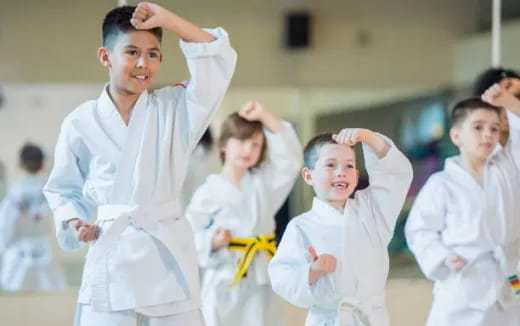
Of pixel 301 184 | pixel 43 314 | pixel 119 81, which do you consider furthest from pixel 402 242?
pixel 119 81

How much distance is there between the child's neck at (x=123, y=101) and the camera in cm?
277

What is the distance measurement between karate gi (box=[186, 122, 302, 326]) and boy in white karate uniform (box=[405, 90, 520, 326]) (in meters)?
0.63

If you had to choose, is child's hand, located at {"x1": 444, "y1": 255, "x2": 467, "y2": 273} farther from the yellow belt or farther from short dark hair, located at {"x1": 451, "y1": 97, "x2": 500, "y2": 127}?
the yellow belt

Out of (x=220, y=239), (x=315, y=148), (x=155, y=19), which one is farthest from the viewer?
(x=220, y=239)

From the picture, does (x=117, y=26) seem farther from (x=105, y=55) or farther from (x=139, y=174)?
(x=139, y=174)

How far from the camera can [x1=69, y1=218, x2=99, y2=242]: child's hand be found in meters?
2.63

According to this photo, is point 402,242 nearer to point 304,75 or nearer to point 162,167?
point 304,75

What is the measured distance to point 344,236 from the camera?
9.08 feet

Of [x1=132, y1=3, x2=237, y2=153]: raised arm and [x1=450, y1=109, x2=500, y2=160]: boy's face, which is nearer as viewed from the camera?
[x1=132, y1=3, x2=237, y2=153]: raised arm

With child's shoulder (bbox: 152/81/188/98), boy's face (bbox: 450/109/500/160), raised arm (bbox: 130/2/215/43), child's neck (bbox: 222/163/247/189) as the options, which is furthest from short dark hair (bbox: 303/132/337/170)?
child's neck (bbox: 222/163/247/189)

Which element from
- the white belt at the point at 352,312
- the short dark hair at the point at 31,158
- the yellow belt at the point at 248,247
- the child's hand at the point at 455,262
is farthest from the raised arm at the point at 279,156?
the white belt at the point at 352,312

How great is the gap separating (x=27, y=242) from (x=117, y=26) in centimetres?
231

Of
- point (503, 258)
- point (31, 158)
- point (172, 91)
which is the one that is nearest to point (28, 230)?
point (31, 158)

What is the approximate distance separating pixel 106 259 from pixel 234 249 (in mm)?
1318
